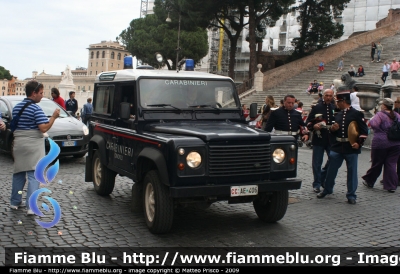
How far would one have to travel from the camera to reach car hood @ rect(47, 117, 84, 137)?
480 inches

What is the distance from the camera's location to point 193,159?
5883 mm

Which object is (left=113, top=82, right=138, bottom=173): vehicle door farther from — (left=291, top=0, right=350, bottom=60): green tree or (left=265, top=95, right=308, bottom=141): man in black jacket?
(left=291, top=0, right=350, bottom=60): green tree

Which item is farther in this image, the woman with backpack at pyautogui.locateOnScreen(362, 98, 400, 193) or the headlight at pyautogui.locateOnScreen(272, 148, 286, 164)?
the woman with backpack at pyautogui.locateOnScreen(362, 98, 400, 193)

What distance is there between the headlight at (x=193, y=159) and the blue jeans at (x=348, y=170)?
3.54m

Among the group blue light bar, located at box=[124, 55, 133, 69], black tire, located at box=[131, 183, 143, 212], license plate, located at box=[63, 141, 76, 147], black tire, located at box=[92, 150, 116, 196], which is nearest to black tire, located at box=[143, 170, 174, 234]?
black tire, located at box=[131, 183, 143, 212]

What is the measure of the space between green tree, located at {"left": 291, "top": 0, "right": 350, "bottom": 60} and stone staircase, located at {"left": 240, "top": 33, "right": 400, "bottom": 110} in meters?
2.35

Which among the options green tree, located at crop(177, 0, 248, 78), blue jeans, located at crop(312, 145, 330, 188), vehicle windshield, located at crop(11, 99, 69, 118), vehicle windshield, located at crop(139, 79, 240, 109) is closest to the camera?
vehicle windshield, located at crop(139, 79, 240, 109)

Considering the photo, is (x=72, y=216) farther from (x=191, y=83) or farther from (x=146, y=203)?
(x=191, y=83)

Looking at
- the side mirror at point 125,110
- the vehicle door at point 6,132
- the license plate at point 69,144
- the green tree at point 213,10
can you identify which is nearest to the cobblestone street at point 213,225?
the side mirror at point 125,110

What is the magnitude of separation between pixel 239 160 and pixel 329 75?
3292 centimetres

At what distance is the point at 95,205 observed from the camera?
7.90 metres

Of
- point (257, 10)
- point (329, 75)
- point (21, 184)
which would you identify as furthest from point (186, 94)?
point (257, 10)

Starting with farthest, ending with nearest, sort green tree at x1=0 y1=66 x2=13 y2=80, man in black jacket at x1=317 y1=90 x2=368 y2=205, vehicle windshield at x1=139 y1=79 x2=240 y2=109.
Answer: green tree at x1=0 y1=66 x2=13 y2=80 < man in black jacket at x1=317 y1=90 x2=368 y2=205 < vehicle windshield at x1=139 y1=79 x2=240 y2=109

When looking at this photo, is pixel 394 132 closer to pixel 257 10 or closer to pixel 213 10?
pixel 257 10
